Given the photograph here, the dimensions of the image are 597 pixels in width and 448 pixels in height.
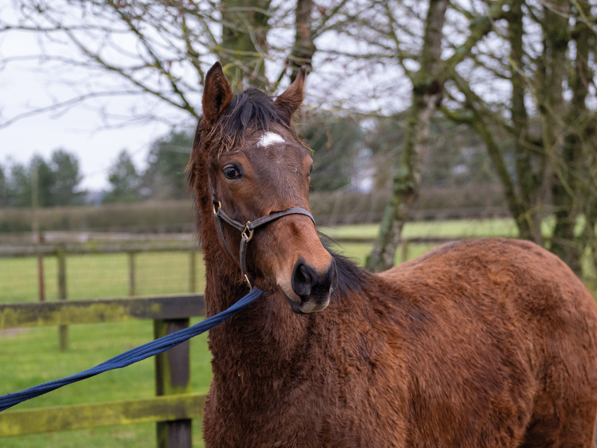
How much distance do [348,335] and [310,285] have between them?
59 cm

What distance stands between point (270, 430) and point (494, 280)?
5.14ft

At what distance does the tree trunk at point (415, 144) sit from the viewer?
4.22 meters

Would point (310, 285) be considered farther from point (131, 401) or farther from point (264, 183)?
point (131, 401)

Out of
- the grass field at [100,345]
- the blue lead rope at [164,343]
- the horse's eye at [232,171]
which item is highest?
the horse's eye at [232,171]

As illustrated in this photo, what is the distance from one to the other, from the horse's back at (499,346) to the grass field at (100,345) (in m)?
0.61

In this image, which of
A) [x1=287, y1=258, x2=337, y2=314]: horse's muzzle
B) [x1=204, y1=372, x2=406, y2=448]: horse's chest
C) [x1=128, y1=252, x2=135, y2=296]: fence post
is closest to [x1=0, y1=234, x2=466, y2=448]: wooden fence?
[x1=204, y1=372, x2=406, y2=448]: horse's chest

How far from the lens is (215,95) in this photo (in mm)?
2150

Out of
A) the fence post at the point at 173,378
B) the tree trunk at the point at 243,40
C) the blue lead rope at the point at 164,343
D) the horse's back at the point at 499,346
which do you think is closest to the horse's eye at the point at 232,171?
the blue lead rope at the point at 164,343

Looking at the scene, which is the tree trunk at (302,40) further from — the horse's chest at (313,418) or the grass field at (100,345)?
the horse's chest at (313,418)

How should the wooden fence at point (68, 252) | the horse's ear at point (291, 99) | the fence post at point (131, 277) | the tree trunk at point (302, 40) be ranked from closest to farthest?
the horse's ear at point (291, 99)
the tree trunk at point (302, 40)
the wooden fence at point (68, 252)
the fence post at point (131, 277)

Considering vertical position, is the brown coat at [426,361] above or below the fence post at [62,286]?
above

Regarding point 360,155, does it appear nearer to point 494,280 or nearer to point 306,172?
point 494,280

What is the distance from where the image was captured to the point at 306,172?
204 centimetres

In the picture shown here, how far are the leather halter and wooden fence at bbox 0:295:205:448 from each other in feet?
4.28
